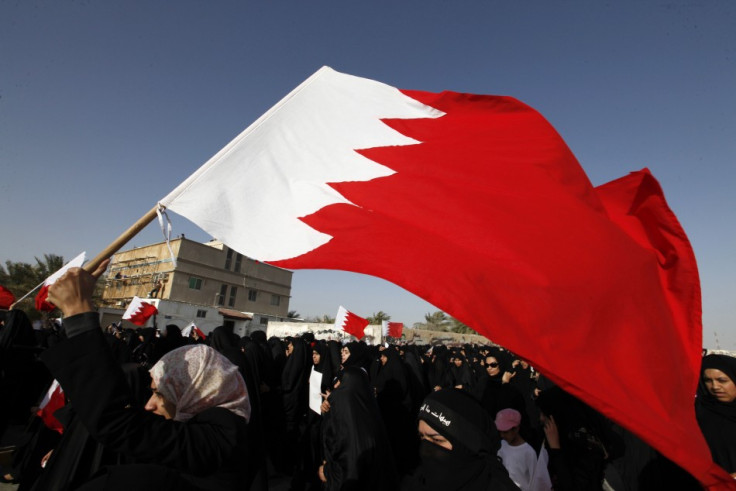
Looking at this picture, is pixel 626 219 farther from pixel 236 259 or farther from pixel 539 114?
pixel 236 259

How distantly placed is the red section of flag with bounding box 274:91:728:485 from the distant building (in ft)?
94.2

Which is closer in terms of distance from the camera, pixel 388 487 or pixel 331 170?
pixel 331 170

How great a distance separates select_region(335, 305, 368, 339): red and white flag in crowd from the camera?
545 inches

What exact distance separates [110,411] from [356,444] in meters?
1.94

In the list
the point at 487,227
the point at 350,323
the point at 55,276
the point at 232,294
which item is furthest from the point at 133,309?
the point at 232,294

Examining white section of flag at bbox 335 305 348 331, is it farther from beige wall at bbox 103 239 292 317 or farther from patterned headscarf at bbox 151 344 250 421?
beige wall at bbox 103 239 292 317

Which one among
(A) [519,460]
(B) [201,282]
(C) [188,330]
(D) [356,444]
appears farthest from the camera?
(B) [201,282]

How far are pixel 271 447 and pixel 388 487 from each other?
14.1ft

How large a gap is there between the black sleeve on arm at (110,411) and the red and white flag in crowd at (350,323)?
12.6 meters

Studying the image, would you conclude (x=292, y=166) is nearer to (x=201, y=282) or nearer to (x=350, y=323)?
(x=350, y=323)

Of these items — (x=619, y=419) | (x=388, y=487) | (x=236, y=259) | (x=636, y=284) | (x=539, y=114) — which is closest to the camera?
(x=619, y=419)

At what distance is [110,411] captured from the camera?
120 centimetres

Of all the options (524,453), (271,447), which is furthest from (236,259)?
(524,453)

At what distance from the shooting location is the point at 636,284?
1681 mm
